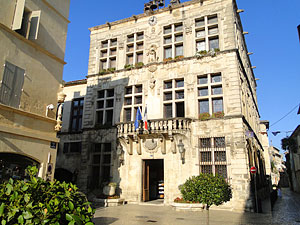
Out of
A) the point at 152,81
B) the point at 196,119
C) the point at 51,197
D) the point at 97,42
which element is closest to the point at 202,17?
the point at 152,81

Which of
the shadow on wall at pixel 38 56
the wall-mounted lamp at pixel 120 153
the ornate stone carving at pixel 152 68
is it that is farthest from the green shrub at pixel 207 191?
the ornate stone carving at pixel 152 68

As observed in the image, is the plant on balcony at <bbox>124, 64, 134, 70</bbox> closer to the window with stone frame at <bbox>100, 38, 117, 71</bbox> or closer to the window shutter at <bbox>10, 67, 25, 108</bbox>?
the window with stone frame at <bbox>100, 38, 117, 71</bbox>

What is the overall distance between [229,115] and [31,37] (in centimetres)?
1231

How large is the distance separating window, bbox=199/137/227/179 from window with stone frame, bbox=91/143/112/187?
23.1 ft

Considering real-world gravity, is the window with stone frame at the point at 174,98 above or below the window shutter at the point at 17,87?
above

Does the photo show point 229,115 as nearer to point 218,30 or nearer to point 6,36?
point 218,30

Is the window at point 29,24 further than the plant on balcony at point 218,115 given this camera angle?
No

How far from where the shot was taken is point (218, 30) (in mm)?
Result: 17906

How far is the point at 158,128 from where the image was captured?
16594 millimetres

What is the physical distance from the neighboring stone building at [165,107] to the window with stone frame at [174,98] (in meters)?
0.08

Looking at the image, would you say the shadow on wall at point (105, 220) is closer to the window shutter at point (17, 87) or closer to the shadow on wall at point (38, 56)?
the window shutter at point (17, 87)

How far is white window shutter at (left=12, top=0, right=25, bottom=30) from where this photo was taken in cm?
1012

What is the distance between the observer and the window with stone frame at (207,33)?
58.9 ft

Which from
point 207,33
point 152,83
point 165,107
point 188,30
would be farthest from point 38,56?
point 207,33
